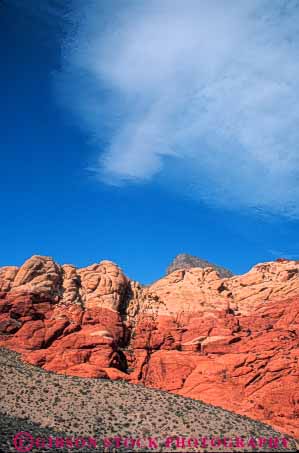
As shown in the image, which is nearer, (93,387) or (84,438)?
(84,438)

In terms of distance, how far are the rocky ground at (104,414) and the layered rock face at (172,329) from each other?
21.9ft

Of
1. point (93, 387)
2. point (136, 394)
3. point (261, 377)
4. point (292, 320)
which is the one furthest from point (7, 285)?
point (292, 320)

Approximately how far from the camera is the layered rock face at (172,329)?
5156 cm

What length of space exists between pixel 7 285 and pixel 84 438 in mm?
35743

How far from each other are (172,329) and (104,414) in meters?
27.1

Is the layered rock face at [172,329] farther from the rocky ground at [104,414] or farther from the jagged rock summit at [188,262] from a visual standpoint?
the jagged rock summit at [188,262]

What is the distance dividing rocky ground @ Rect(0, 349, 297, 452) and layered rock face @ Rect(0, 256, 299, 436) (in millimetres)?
6682

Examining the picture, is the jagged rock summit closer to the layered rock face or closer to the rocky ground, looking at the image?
the layered rock face

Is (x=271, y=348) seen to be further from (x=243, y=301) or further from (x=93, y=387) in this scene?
(x=93, y=387)

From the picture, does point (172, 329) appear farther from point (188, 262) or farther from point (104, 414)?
point (188, 262)

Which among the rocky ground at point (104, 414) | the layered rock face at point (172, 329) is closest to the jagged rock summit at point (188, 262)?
the layered rock face at point (172, 329)

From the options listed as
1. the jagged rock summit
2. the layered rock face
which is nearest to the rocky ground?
the layered rock face

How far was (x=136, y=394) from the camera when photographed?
143 ft

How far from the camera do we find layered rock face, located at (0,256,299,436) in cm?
5156
